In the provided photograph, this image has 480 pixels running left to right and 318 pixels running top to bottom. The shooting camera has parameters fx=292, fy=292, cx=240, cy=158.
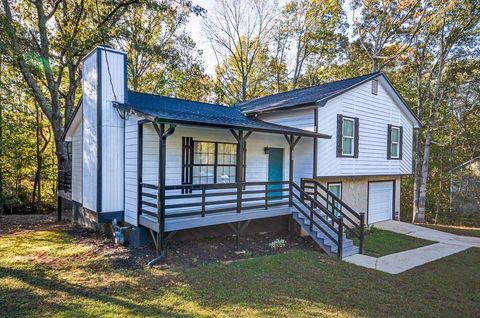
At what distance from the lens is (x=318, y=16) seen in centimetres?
2330

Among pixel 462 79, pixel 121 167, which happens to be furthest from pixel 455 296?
pixel 462 79

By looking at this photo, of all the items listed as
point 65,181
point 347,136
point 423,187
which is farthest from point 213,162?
point 423,187

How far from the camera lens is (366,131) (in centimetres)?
1209

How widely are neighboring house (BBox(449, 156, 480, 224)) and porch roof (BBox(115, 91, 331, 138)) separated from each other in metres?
16.8

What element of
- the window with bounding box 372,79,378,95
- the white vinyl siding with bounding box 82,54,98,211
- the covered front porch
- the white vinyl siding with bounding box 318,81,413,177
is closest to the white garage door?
the white vinyl siding with bounding box 318,81,413,177

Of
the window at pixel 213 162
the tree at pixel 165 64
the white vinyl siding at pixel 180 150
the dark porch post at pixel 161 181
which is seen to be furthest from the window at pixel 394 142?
the tree at pixel 165 64

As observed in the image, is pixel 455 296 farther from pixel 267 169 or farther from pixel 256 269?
pixel 267 169

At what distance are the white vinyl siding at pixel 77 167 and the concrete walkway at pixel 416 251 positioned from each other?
8745 mm

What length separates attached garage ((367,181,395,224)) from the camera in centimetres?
1311

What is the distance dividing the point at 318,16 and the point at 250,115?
1549 cm

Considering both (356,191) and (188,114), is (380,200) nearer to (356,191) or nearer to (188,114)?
(356,191)

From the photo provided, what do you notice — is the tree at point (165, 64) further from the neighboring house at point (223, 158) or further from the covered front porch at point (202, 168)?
the covered front porch at point (202, 168)

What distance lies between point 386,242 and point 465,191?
50.2ft

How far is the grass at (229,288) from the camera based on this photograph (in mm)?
4535
